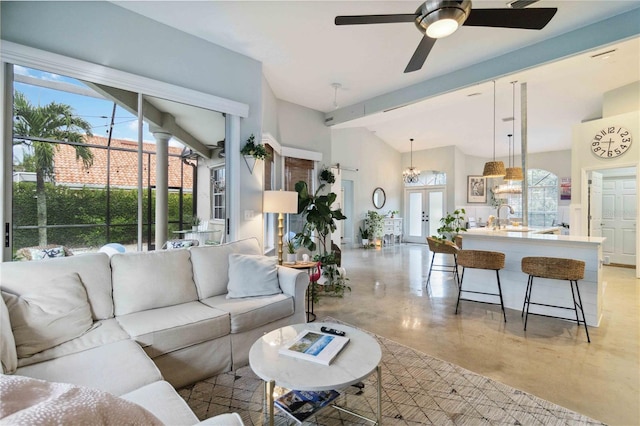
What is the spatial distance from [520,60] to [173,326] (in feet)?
15.3

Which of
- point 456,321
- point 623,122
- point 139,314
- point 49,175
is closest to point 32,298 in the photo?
point 139,314

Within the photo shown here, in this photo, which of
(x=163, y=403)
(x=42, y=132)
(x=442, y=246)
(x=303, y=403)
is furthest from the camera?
(x=442, y=246)

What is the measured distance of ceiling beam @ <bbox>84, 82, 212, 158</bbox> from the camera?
9.40 ft

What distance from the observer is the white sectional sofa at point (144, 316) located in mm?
1479

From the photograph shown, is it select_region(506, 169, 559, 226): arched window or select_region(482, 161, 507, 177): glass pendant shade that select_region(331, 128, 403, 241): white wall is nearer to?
select_region(506, 169, 559, 226): arched window

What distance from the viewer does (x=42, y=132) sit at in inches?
99.8

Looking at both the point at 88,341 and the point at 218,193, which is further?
the point at 218,193

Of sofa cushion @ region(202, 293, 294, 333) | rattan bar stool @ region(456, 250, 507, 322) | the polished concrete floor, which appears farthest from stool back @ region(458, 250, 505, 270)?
sofa cushion @ region(202, 293, 294, 333)

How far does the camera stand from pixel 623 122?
5160mm

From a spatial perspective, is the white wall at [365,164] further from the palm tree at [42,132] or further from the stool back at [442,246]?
the palm tree at [42,132]

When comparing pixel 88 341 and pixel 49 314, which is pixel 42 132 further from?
pixel 88 341

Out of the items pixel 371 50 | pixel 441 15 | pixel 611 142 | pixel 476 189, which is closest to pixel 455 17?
pixel 441 15

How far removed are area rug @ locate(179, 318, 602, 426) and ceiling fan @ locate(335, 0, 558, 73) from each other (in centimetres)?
254

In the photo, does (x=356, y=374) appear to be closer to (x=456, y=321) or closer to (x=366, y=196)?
(x=456, y=321)
